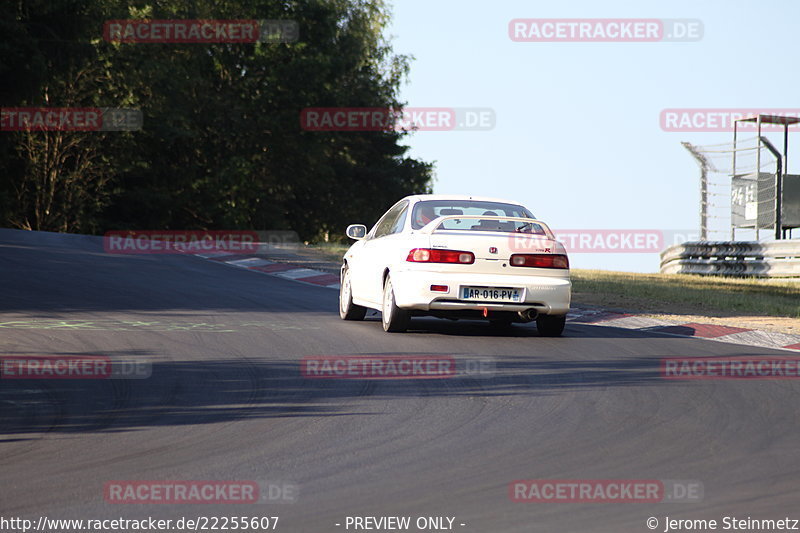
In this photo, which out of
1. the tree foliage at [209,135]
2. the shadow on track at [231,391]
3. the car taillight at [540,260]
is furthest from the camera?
the tree foliage at [209,135]

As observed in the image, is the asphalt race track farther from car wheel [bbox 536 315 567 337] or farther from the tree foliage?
the tree foliage

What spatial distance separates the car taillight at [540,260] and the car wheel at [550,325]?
2.07 ft

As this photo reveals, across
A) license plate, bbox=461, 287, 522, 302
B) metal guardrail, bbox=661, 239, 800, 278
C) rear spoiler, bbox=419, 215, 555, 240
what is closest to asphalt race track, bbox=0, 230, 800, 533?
license plate, bbox=461, 287, 522, 302

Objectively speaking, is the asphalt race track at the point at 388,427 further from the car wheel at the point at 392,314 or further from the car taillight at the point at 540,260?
the car taillight at the point at 540,260

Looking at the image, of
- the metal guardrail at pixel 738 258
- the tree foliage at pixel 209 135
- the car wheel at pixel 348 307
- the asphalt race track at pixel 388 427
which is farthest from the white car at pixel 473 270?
the tree foliage at pixel 209 135

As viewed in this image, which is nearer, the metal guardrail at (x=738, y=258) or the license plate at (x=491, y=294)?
the license plate at (x=491, y=294)

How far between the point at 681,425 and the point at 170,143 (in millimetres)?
43596

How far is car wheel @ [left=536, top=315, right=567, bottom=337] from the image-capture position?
40.0ft

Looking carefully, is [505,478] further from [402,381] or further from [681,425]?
[402,381]

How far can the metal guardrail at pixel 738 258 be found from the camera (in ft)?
91.1

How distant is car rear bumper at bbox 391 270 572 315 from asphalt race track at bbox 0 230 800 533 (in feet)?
1.29

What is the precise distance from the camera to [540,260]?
11.8 m

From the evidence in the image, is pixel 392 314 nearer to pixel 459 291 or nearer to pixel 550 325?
pixel 459 291

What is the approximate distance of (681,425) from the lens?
7.21 m
